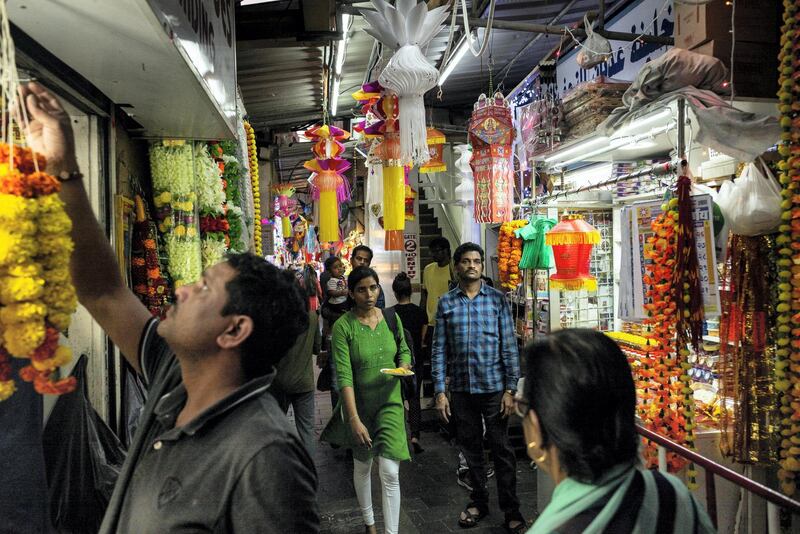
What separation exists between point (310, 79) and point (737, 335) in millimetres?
5835

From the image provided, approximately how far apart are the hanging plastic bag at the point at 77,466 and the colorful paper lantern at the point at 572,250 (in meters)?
4.26

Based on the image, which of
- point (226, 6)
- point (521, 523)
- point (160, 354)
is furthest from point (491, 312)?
point (160, 354)

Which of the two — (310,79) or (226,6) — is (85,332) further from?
(310,79)

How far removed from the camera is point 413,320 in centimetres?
640

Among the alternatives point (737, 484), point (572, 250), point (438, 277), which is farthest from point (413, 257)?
point (737, 484)

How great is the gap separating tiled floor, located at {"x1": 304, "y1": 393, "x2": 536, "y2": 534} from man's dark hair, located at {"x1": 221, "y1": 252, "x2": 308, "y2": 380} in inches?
125

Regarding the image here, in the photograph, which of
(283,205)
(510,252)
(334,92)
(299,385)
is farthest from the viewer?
(283,205)

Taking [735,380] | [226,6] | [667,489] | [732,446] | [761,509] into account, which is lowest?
[761,509]

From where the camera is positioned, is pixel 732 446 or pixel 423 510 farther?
pixel 423 510

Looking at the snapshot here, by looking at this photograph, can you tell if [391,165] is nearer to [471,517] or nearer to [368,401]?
[368,401]

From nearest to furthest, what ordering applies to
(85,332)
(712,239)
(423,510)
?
1. (85,332)
2. (712,239)
3. (423,510)

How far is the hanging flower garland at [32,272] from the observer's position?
88cm

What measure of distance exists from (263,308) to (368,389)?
8.56 feet

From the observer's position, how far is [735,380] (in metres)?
3.56
